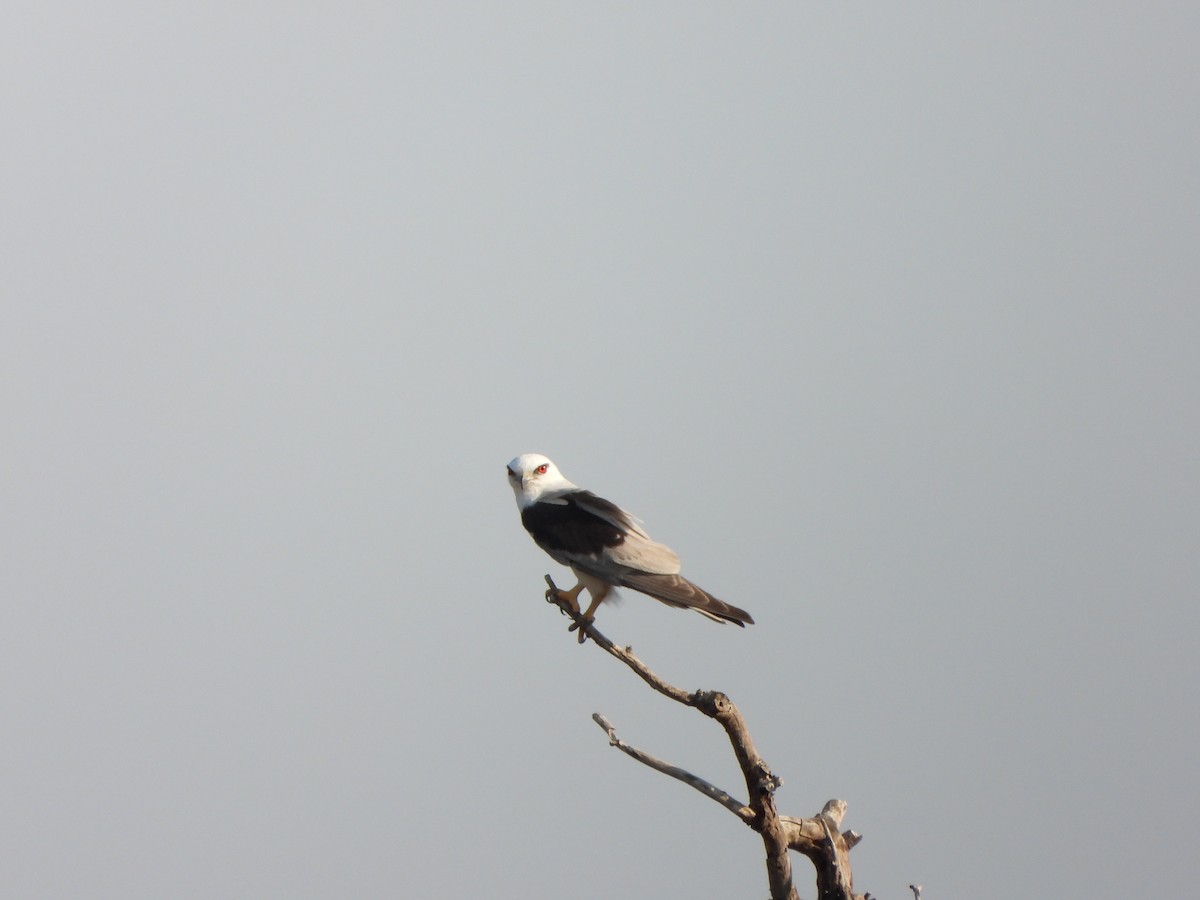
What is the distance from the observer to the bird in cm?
1017

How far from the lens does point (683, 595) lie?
1012cm

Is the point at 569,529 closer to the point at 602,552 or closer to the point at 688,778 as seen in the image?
the point at 602,552

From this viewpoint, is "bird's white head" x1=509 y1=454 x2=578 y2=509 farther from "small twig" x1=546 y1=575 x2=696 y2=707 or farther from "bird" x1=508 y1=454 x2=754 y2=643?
"small twig" x1=546 y1=575 x2=696 y2=707

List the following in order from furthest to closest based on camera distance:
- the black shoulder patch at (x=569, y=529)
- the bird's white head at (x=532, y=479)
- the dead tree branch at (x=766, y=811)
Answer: the bird's white head at (x=532, y=479), the black shoulder patch at (x=569, y=529), the dead tree branch at (x=766, y=811)

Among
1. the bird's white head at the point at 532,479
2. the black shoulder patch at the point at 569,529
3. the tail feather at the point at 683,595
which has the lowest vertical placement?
the tail feather at the point at 683,595

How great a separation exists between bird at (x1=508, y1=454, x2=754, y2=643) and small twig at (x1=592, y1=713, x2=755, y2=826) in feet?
4.66

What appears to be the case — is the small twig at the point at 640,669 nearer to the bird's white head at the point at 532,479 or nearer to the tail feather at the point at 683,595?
the tail feather at the point at 683,595

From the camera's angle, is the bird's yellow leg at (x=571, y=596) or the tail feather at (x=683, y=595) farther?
the bird's yellow leg at (x=571, y=596)

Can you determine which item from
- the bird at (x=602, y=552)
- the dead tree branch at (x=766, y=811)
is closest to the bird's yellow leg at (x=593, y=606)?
the bird at (x=602, y=552)

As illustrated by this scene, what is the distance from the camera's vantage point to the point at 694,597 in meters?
10.1

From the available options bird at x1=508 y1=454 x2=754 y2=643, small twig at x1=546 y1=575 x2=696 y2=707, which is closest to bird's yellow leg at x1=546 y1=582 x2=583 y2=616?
bird at x1=508 y1=454 x2=754 y2=643

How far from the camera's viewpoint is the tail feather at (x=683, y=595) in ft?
32.4

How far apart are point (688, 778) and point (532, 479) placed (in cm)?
415

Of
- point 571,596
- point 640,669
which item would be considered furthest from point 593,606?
point 640,669
